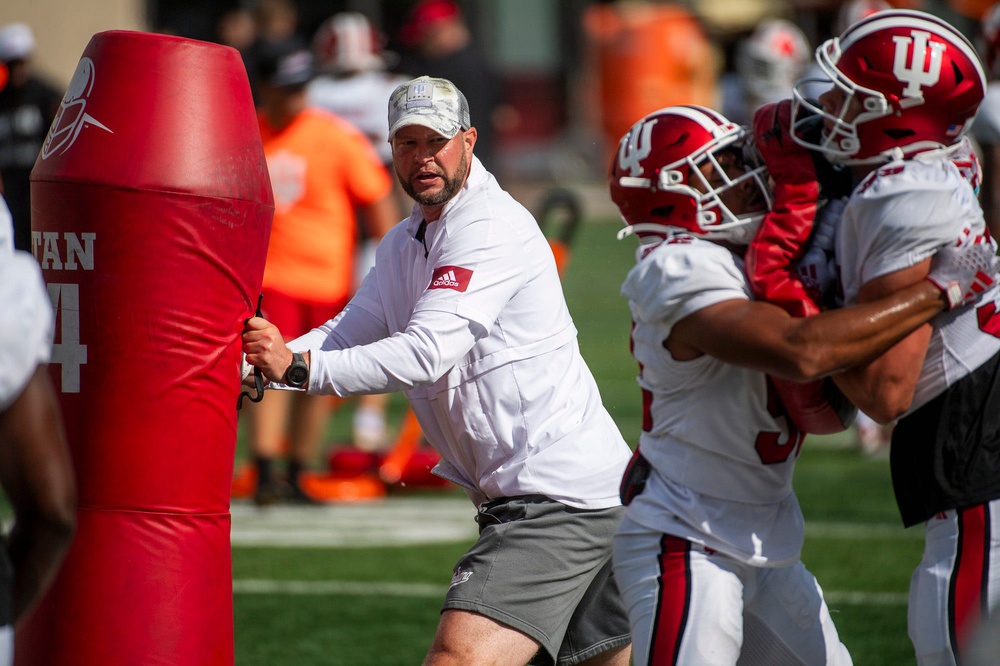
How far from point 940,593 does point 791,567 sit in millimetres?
324

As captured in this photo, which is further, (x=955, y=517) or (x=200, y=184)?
(x=200, y=184)

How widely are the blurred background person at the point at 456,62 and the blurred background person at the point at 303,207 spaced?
234cm

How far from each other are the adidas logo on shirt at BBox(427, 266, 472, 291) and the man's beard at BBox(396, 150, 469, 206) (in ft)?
0.71

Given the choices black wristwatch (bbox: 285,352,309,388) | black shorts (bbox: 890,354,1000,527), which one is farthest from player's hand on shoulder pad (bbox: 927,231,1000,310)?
black wristwatch (bbox: 285,352,309,388)

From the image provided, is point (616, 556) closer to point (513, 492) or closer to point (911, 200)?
point (513, 492)

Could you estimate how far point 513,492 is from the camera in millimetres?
3719

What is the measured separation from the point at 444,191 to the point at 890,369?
1.33 metres

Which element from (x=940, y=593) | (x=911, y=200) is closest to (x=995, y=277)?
(x=911, y=200)

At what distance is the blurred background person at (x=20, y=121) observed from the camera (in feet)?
32.5

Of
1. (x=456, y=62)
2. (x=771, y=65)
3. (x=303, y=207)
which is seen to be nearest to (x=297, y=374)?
(x=303, y=207)

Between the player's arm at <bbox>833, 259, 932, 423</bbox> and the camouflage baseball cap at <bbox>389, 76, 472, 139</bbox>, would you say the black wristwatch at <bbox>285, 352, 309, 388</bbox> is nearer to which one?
the camouflage baseball cap at <bbox>389, 76, 472, 139</bbox>

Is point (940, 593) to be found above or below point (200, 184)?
below

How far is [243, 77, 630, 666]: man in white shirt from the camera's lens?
3.50 meters

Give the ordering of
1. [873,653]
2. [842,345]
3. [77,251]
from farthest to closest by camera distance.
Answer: [873,653] < [77,251] < [842,345]
